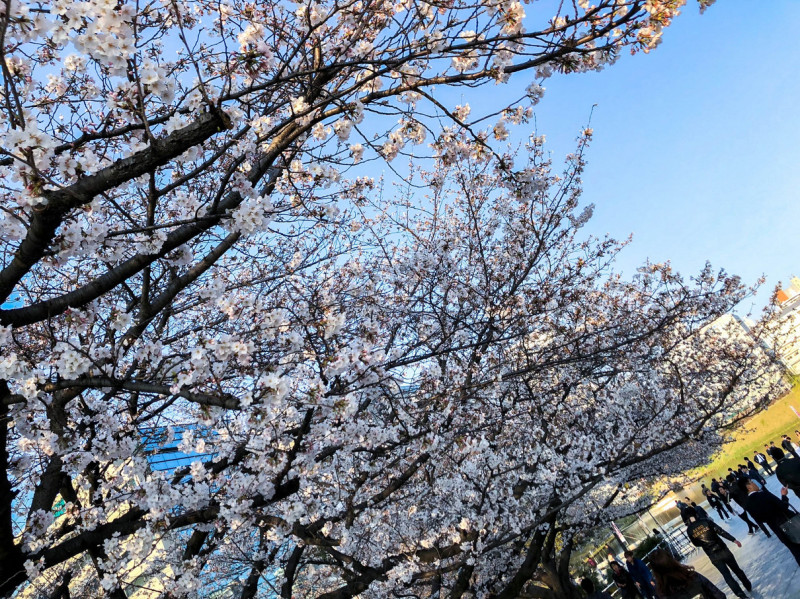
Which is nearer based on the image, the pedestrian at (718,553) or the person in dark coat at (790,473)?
the person in dark coat at (790,473)

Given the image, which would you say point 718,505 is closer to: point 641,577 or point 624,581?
point 641,577

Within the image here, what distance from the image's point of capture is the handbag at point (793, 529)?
21.8ft

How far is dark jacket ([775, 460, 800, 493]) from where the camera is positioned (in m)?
6.69

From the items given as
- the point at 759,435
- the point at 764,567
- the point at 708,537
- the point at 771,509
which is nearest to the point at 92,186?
the point at 708,537

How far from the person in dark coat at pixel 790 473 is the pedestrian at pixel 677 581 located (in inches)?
76.7

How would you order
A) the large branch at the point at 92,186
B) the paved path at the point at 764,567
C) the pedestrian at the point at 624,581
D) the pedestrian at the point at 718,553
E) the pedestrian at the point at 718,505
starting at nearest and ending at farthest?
1. the large branch at the point at 92,186
2. the paved path at the point at 764,567
3. the pedestrian at the point at 718,553
4. the pedestrian at the point at 624,581
5. the pedestrian at the point at 718,505

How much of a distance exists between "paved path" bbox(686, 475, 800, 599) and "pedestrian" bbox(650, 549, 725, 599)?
1.72 meters

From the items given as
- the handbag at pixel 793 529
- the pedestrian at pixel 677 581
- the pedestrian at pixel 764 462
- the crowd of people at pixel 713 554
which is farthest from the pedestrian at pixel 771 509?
the pedestrian at pixel 764 462

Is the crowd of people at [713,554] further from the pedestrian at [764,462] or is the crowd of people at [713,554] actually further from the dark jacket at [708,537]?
the pedestrian at [764,462]

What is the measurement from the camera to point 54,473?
456 centimetres

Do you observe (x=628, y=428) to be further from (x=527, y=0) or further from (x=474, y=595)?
(x=527, y=0)

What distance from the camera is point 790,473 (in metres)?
6.75

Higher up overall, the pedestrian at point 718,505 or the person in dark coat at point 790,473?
the person in dark coat at point 790,473

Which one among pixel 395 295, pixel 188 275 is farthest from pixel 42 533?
pixel 395 295
